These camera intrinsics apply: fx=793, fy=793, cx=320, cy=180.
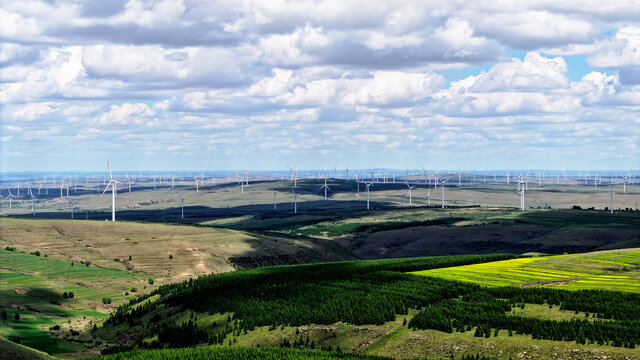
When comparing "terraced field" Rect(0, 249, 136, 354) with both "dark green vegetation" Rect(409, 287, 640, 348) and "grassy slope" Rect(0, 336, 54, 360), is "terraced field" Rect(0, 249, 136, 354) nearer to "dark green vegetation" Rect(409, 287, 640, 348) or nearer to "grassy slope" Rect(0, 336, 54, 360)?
"grassy slope" Rect(0, 336, 54, 360)

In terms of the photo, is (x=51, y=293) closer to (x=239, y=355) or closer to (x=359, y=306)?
(x=359, y=306)

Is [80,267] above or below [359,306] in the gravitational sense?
below

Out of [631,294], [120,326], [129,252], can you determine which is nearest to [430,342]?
[631,294]

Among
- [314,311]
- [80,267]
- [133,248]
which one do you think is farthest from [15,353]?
A: [133,248]

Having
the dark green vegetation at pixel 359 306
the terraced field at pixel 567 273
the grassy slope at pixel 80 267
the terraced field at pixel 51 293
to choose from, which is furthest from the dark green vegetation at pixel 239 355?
the terraced field at pixel 567 273

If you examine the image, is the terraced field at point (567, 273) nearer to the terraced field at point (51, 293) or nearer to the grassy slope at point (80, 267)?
the terraced field at point (51, 293)

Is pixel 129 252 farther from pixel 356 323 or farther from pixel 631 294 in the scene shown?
pixel 631 294
